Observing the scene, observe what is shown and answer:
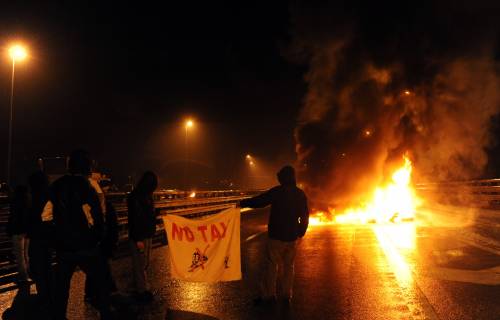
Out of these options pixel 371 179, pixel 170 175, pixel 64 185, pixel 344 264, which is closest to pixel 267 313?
pixel 64 185

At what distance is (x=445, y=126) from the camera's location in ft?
84.1

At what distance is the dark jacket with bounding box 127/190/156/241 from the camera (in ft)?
22.4

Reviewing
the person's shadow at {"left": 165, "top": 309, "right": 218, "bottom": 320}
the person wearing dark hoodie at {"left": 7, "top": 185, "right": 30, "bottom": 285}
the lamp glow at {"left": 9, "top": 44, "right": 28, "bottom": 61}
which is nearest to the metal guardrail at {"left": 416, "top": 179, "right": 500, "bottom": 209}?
the person's shadow at {"left": 165, "top": 309, "right": 218, "bottom": 320}

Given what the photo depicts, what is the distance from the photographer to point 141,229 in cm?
686

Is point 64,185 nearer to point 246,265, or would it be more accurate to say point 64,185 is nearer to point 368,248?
point 246,265

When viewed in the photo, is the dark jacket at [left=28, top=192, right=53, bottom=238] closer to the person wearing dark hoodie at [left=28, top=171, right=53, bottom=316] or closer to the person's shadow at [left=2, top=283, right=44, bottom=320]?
the person wearing dark hoodie at [left=28, top=171, right=53, bottom=316]

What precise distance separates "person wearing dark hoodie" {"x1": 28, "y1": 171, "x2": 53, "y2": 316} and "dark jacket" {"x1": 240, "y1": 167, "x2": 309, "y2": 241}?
2.59m

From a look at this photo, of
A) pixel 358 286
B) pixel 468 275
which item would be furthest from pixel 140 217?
pixel 468 275

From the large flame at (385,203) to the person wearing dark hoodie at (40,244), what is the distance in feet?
53.5

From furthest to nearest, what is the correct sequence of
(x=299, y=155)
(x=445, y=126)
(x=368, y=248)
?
1. (x=299, y=155)
2. (x=445, y=126)
3. (x=368, y=248)

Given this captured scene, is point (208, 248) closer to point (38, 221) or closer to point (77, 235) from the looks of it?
point (38, 221)

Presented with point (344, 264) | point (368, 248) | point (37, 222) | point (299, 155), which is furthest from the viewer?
point (299, 155)

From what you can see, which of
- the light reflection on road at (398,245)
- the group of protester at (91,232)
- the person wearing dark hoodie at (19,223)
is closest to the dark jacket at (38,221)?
the group of protester at (91,232)

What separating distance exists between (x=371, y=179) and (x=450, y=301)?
20454 mm
